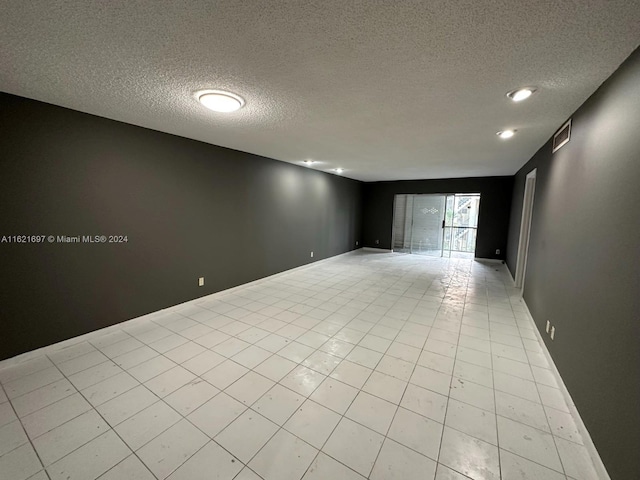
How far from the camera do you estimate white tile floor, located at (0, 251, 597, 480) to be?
4.70 feet

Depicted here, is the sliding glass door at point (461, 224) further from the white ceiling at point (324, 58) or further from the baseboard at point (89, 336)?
the baseboard at point (89, 336)

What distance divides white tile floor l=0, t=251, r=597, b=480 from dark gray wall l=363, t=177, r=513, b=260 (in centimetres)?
433

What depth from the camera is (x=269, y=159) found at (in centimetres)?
486

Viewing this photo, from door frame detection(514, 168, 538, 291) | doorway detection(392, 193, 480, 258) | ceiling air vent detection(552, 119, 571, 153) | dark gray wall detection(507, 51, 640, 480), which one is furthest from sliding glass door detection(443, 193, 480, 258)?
dark gray wall detection(507, 51, 640, 480)

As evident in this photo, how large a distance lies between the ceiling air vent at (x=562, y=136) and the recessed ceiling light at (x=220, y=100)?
10.1ft

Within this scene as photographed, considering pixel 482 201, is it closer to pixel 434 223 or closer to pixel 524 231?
pixel 434 223

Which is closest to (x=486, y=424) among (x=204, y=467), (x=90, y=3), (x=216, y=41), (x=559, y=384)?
(x=559, y=384)

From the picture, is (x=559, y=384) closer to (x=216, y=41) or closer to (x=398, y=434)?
(x=398, y=434)

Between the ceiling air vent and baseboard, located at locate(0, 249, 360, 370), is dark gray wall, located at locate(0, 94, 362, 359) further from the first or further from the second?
the ceiling air vent

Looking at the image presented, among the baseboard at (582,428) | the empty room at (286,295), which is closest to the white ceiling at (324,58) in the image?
the empty room at (286,295)

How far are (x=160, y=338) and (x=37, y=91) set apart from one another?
8.08 ft

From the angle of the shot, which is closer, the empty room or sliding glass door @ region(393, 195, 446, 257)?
the empty room

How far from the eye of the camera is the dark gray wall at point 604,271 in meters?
1.28

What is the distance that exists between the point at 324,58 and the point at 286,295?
339cm
